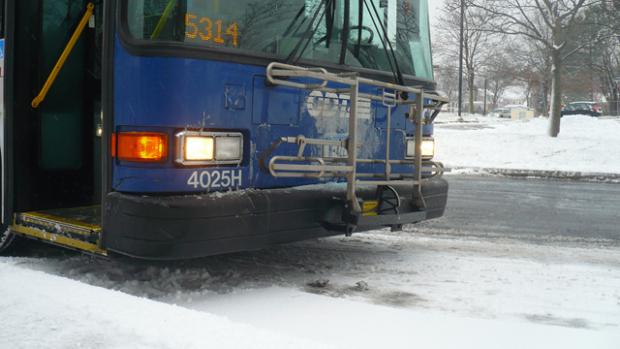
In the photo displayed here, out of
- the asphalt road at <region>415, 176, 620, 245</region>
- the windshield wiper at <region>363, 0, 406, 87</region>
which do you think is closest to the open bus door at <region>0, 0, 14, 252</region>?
the windshield wiper at <region>363, 0, 406, 87</region>

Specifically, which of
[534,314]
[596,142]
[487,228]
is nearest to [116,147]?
[534,314]

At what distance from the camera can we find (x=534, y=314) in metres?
4.57

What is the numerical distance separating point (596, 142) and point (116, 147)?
68.1 ft

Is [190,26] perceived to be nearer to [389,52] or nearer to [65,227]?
[65,227]

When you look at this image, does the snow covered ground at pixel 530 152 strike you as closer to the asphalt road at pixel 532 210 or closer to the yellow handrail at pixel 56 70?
the asphalt road at pixel 532 210

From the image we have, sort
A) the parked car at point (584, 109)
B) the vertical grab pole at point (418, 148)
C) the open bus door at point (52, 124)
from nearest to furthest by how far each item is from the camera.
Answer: the open bus door at point (52, 124), the vertical grab pole at point (418, 148), the parked car at point (584, 109)

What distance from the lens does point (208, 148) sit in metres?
4.45

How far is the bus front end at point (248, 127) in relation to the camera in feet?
14.2

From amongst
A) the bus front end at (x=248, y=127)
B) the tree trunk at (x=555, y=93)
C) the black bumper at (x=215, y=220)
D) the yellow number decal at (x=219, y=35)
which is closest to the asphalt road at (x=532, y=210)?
the bus front end at (x=248, y=127)

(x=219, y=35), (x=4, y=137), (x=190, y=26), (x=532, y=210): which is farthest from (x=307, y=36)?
(x=532, y=210)

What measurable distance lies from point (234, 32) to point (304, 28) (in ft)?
2.16

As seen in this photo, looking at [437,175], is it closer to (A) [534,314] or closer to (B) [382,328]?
(A) [534,314]

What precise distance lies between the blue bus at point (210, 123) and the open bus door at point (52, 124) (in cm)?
1

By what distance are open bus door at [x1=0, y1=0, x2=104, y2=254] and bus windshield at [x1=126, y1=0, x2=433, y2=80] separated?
4.94 ft
